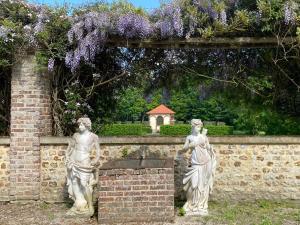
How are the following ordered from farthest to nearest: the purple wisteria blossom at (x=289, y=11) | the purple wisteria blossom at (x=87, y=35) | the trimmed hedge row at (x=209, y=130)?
the trimmed hedge row at (x=209, y=130)
the purple wisteria blossom at (x=87, y=35)
the purple wisteria blossom at (x=289, y=11)

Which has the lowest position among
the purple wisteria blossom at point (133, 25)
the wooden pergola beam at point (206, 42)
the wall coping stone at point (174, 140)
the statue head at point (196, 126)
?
the wall coping stone at point (174, 140)

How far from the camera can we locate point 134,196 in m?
6.55

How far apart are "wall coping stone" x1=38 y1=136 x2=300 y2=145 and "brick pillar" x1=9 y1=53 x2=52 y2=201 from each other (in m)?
0.29

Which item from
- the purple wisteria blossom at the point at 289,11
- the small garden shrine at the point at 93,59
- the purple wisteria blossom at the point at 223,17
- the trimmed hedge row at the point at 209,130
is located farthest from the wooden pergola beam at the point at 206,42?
the trimmed hedge row at the point at 209,130

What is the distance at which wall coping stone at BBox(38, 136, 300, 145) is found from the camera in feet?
26.4

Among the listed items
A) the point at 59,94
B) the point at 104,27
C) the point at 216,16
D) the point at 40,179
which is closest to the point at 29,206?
the point at 40,179

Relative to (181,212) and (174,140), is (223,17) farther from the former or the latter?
(181,212)

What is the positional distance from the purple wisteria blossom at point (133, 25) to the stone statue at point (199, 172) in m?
2.02

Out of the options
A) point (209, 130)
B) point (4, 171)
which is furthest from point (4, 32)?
point (209, 130)

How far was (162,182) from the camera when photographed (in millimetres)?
6555

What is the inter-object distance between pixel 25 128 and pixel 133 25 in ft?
8.81

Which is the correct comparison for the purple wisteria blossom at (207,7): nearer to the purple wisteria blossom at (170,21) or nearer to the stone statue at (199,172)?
the purple wisteria blossom at (170,21)

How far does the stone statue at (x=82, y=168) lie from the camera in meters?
6.85

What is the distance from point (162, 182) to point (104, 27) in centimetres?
301
